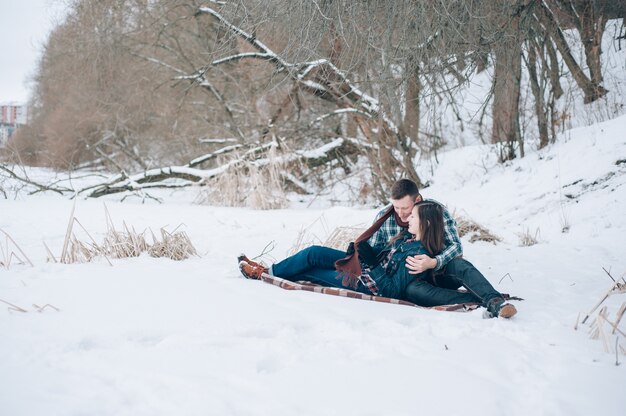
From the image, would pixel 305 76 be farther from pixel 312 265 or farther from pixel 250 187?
pixel 312 265

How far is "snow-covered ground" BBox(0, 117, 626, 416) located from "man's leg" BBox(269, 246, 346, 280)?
0.33 m

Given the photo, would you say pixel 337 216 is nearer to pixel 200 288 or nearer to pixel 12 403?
pixel 200 288

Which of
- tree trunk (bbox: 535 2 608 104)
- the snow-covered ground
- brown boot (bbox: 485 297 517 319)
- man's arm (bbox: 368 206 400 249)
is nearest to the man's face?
man's arm (bbox: 368 206 400 249)

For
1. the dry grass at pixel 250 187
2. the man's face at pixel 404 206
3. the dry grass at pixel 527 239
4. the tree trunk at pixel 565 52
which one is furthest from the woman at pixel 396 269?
the dry grass at pixel 250 187

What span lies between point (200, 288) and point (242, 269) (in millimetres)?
546

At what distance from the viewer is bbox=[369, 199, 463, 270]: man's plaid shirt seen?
3.60m

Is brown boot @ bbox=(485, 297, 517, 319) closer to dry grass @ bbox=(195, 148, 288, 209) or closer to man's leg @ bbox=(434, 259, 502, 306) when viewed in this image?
man's leg @ bbox=(434, 259, 502, 306)

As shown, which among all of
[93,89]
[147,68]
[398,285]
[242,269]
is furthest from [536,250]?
[93,89]

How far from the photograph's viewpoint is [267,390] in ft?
6.69

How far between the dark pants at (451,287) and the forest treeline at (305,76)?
57.3 inches

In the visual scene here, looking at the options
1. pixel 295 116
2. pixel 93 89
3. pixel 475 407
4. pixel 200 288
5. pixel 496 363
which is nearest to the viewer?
pixel 475 407

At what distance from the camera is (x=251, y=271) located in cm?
404

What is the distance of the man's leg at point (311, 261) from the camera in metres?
3.95

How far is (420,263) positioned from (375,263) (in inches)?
18.4
